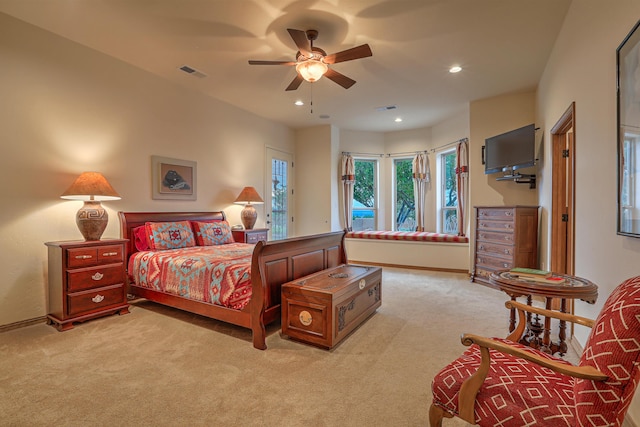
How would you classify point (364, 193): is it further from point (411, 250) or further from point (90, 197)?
point (90, 197)

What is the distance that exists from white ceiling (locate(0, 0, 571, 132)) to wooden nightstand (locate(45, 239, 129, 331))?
7.19 ft

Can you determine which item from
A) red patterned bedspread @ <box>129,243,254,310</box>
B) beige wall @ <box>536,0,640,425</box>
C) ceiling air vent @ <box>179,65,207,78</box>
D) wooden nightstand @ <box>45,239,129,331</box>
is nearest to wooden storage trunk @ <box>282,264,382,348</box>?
red patterned bedspread @ <box>129,243,254,310</box>

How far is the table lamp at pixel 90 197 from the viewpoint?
315 centimetres

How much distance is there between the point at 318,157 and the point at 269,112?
1503 mm

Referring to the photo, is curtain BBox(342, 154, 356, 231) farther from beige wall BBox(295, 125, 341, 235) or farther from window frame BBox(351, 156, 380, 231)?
window frame BBox(351, 156, 380, 231)

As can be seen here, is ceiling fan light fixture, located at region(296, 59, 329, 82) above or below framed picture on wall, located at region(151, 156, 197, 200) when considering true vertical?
above

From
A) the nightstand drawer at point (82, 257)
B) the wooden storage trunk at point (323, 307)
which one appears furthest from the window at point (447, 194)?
the nightstand drawer at point (82, 257)

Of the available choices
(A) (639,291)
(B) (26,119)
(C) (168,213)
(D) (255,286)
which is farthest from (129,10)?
(A) (639,291)

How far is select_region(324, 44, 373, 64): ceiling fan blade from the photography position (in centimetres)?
263

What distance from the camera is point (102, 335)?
287cm

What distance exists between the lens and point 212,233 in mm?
4492

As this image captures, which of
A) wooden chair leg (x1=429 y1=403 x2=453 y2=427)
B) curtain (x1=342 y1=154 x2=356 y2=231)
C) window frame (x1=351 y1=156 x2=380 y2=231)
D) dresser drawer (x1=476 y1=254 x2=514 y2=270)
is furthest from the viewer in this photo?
window frame (x1=351 y1=156 x2=380 y2=231)

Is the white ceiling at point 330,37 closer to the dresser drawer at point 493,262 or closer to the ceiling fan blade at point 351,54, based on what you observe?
the ceiling fan blade at point 351,54

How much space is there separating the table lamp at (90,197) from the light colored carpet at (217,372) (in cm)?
96
